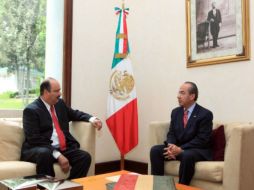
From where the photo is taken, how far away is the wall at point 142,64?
3875mm

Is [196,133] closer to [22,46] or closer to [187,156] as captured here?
[187,156]

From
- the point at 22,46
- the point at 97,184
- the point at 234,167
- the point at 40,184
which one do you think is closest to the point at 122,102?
the point at 22,46

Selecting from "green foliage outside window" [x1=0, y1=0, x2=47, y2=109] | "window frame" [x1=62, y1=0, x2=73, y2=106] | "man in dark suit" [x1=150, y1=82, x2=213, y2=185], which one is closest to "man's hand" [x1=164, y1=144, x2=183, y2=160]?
"man in dark suit" [x1=150, y1=82, x2=213, y2=185]

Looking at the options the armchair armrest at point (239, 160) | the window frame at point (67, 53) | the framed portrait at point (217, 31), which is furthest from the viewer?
the window frame at point (67, 53)

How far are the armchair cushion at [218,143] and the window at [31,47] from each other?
1.89 metres

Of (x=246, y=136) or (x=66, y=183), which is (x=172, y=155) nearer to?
(x=246, y=136)

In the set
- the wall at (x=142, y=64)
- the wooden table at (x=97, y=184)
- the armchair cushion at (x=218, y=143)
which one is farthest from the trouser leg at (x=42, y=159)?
the armchair cushion at (x=218, y=143)

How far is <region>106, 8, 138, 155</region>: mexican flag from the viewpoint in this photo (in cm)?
402

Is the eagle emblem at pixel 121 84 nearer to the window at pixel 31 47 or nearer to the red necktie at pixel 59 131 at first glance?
the window at pixel 31 47

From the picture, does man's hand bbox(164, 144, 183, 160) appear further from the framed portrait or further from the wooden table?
the framed portrait

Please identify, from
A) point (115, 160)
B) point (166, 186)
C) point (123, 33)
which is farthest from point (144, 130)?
point (166, 186)

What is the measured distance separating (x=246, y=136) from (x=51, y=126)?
5.68 feet

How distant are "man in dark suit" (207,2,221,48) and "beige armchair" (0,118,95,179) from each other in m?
1.71

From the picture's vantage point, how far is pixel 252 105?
3.23 metres
